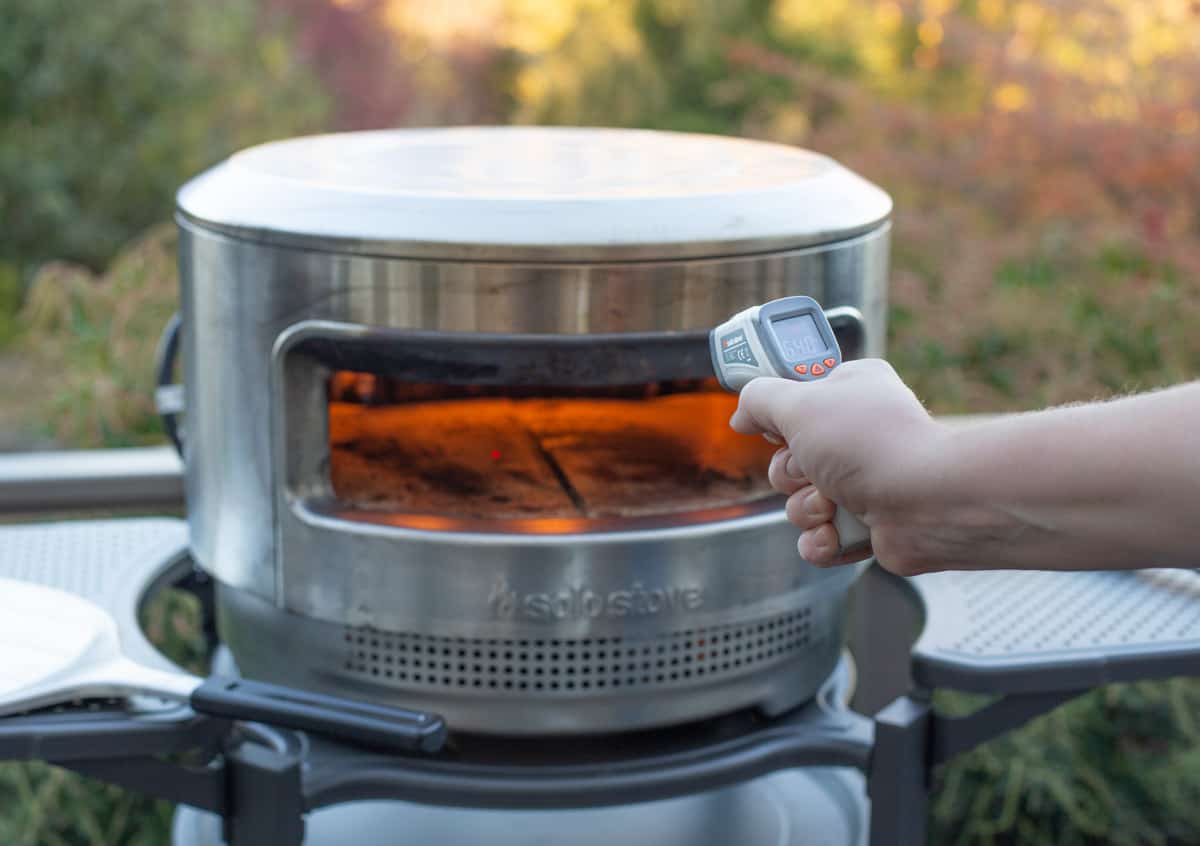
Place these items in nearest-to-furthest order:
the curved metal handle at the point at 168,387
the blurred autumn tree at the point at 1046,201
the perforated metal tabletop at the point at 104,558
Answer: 1. the perforated metal tabletop at the point at 104,558
2. the curved metal handle at the point at 168,387
3. the blurred autumn tree at the point at 1046,201

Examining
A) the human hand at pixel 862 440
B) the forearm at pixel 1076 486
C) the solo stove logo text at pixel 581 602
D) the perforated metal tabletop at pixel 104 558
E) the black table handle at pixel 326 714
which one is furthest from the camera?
the perforated metal tabletop at pixel 104 558

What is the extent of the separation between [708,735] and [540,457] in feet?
1.43

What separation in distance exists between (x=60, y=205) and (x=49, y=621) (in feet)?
22.9

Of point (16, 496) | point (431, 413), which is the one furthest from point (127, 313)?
point (431, 413)

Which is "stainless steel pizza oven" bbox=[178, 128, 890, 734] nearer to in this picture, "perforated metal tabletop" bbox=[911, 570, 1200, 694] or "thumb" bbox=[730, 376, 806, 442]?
"perforated metal tabletop" bbox=[911, 570, 1200, 694]

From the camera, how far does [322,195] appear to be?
155 cm

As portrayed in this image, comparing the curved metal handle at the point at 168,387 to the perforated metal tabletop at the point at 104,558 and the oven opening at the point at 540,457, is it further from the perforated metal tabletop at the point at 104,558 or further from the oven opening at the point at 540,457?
the oven opening at the point at 540,457

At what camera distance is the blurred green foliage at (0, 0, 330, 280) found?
798cm

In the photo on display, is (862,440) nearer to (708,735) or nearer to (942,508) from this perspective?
(942,508)

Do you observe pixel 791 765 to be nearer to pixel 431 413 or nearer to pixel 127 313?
pixel 431 413

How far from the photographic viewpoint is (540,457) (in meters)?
1.79

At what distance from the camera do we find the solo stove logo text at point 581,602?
5.12ft

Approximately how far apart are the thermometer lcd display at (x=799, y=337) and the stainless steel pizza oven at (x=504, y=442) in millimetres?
298

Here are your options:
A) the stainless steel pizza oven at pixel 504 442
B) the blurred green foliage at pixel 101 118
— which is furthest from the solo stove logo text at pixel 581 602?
the blurred green foliage at pixel 101 118
